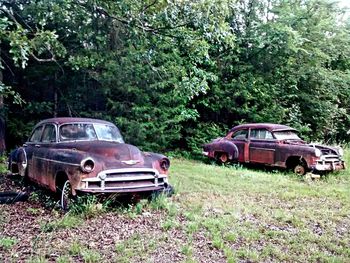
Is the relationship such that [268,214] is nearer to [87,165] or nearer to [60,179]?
[87,165]

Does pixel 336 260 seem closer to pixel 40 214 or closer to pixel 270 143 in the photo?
pixel 40 214

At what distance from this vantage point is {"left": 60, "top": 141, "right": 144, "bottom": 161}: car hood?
6176 mm

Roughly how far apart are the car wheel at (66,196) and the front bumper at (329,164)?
6.76 m

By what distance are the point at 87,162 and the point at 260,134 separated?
283 inches

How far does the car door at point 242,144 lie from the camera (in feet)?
39.0

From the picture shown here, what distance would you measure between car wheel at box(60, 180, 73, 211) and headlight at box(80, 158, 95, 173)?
52 cm

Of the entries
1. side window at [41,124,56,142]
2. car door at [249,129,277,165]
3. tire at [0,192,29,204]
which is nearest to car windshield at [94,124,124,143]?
side window at [41,124,56,142]

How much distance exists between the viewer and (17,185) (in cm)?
823

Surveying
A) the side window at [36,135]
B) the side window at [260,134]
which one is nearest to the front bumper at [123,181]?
the side window at [36,135]

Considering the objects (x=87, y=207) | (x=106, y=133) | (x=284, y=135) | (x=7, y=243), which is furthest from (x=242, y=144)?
(x=7, y=243)

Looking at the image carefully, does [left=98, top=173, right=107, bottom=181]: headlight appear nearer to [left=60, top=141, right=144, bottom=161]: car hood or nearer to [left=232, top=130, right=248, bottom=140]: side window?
[left=60, top=141, right=144, bottom=161]: car hood

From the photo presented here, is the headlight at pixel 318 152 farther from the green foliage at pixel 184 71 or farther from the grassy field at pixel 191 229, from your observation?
the green foliage at pixel 184 71

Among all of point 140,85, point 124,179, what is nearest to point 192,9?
point 124,179

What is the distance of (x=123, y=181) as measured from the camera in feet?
19.8
